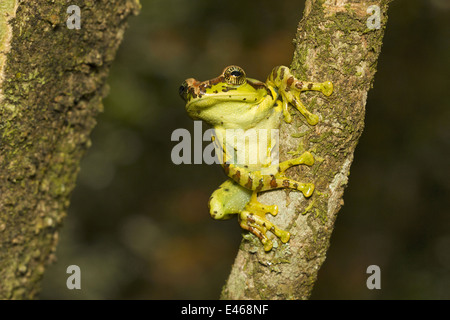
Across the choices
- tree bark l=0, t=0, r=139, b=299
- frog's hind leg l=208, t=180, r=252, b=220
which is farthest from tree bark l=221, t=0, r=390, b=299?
tree bark l=0, t=0, r=139, b=299

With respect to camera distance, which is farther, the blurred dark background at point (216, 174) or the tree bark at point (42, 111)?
the blurred dark background at point (216, 174)

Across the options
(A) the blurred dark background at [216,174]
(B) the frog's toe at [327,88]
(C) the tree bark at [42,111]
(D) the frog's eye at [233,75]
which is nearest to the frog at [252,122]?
(D) the frog's eye at [233,75]

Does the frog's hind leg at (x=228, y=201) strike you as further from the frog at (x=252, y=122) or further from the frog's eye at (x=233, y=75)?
the frog's eye at (x=233, y=75)

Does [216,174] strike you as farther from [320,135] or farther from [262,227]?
[320,135]

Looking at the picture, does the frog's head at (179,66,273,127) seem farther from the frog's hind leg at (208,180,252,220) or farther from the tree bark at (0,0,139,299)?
the tree bark at (0,0,139,299)

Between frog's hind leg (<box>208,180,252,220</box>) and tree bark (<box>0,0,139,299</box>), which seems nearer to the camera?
tree bark (<box>0,0,139,299</box>)

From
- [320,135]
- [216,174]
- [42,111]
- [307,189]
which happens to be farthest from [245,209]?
[216,174]
